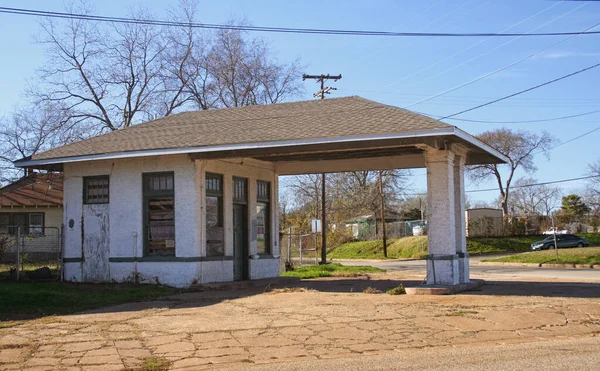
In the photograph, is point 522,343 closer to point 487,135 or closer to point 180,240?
point 180,240

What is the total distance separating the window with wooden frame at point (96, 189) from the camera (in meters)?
19.1

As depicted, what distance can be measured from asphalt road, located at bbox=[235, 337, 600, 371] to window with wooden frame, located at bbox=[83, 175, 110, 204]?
12056mm

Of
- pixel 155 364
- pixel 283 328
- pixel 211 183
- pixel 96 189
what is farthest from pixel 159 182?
pixel 155 364

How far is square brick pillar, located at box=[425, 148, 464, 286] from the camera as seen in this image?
634 inches

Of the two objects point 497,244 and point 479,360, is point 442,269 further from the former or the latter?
point 497,244

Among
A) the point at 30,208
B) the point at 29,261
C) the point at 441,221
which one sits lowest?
the point at 29,261

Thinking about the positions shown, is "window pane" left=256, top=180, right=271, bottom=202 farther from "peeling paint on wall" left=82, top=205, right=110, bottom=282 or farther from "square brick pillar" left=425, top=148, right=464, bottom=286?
"square brick pillar" left=425, top=148, right=464, bottom=286

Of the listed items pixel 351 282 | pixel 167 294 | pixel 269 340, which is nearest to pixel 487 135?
pixel 351 282

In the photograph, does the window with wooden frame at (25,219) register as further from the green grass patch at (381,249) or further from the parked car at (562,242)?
the parked car at (562,242)

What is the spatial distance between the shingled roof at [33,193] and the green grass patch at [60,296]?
1836cm

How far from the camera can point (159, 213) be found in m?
18.4

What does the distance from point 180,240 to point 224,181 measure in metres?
2.28

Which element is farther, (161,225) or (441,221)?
(161,225)

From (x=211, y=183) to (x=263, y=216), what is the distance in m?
3.33
